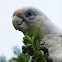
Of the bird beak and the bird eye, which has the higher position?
the bird eye

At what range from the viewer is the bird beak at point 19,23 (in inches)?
65.6

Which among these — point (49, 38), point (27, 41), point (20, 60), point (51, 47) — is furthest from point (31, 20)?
point (20, 60)

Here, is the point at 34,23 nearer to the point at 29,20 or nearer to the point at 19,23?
the point at 29,20

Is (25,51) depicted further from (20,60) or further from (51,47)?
(51,47)

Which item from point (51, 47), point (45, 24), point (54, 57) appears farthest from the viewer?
point (45, 24)

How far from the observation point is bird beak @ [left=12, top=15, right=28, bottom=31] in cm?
167

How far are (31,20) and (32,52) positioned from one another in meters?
0.67

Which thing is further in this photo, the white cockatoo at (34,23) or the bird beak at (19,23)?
the bird beak at (19,23)

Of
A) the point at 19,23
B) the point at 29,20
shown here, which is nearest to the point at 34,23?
the point at 29,20

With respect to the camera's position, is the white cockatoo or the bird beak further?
the bird beak

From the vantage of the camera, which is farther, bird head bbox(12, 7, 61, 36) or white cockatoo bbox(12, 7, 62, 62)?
bird head bbox(12, 7, 61, 36)

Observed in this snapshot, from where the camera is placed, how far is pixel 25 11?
1645 mm

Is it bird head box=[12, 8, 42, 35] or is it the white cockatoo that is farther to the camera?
bird head box=[12, 8, 42, 35]

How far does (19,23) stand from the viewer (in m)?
1.68
